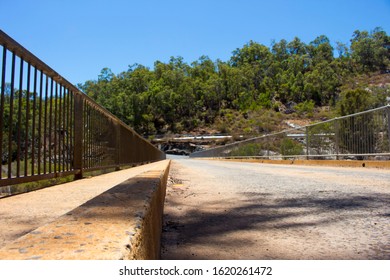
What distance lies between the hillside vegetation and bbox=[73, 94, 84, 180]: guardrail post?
104 m

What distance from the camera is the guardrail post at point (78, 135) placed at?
564cm

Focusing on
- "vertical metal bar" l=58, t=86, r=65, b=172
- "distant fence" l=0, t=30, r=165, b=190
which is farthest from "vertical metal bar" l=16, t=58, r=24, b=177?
"vertical metal bar" l=58, t=86, r=65, b=172

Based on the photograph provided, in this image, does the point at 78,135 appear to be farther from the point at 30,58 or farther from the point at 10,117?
the point at 10,117

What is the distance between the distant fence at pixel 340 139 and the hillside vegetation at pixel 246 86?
9116 cm

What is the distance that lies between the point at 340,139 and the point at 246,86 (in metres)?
134

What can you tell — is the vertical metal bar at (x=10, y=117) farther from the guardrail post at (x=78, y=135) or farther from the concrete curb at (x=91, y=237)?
the guardrail post at (x=78, y=135)

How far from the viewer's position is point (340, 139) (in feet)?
41.4

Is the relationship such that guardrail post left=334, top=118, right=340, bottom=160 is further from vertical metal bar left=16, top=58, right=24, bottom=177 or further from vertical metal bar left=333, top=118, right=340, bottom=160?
vertical metal bar left=16, top=58, right=24, bottom=177

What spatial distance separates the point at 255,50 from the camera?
A: 159000 mm

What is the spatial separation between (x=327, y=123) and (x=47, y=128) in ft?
36.6

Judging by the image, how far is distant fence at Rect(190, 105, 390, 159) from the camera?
1026 centimetres

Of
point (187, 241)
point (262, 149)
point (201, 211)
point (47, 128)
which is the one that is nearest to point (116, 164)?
point (47, 128)

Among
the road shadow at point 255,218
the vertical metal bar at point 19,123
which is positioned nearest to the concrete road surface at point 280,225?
the road shadow at point 255,218
